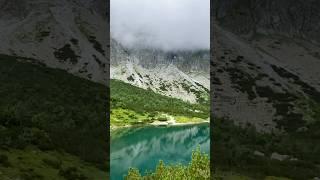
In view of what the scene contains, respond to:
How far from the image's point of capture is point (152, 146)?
7731 centimetres

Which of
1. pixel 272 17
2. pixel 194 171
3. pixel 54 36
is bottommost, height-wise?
pixel 194 171

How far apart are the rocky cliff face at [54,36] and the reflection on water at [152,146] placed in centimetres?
1229

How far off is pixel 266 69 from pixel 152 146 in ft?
106

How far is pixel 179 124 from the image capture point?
10912 centimetres

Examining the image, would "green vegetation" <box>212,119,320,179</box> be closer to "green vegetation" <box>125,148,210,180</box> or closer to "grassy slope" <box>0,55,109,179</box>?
"green vegetation" <box>125,148,210,180</box>

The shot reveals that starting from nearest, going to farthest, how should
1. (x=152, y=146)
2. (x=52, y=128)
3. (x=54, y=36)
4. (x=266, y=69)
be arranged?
(x=52, y=128), (x=152, y=146), (x=266, y=69), (x=54, y=36)

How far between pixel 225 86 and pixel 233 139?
30048mm

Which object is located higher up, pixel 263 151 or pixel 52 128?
pixel 52 128

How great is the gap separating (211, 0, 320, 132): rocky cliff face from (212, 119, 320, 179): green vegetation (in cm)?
320

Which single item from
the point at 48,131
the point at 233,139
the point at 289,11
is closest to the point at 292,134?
the point at 233,139

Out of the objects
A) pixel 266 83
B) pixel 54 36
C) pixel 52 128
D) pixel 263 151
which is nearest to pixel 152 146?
pixel 266 83

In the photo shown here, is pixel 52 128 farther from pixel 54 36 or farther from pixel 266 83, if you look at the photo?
pixel 54 36

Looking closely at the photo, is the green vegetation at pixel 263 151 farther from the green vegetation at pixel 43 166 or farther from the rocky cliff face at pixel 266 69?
the green vegetation at pixel 43 166

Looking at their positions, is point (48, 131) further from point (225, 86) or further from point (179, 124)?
point (179, 124)
